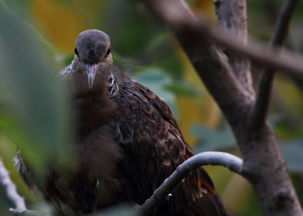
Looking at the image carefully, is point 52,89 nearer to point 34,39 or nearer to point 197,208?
point 34,39

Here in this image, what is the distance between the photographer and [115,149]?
365 centimetres

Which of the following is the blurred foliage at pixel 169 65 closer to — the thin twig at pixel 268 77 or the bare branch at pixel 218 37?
the bare branch at pixel 218 37

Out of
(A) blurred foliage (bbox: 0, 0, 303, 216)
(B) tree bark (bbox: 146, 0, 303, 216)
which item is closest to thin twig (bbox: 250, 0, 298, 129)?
(B) tree bark (bbox: 146, 0, 303, 216)

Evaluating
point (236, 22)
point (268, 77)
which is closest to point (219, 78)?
point (268, 77)

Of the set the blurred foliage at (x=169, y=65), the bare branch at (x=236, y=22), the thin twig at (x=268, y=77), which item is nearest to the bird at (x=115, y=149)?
the blurred foliage at (x=169, y=65)

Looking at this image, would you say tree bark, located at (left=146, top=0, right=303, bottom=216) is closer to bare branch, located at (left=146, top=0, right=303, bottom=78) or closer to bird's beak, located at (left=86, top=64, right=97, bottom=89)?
bird's beak, located at (left=86, top=64, right=97, bottom=89)

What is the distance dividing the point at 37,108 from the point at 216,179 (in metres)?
3.95

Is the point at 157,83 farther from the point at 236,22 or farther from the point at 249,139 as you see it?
the point at 249,139

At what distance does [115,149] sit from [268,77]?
1.66 m

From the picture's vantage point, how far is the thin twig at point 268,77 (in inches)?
73.2

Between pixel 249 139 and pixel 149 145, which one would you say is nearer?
pixel 249 139

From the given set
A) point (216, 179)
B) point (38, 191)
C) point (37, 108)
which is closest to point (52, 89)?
point (37, 108)

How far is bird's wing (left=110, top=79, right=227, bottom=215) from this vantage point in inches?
147

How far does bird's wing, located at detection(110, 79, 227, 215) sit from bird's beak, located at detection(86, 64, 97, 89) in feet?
1.18
